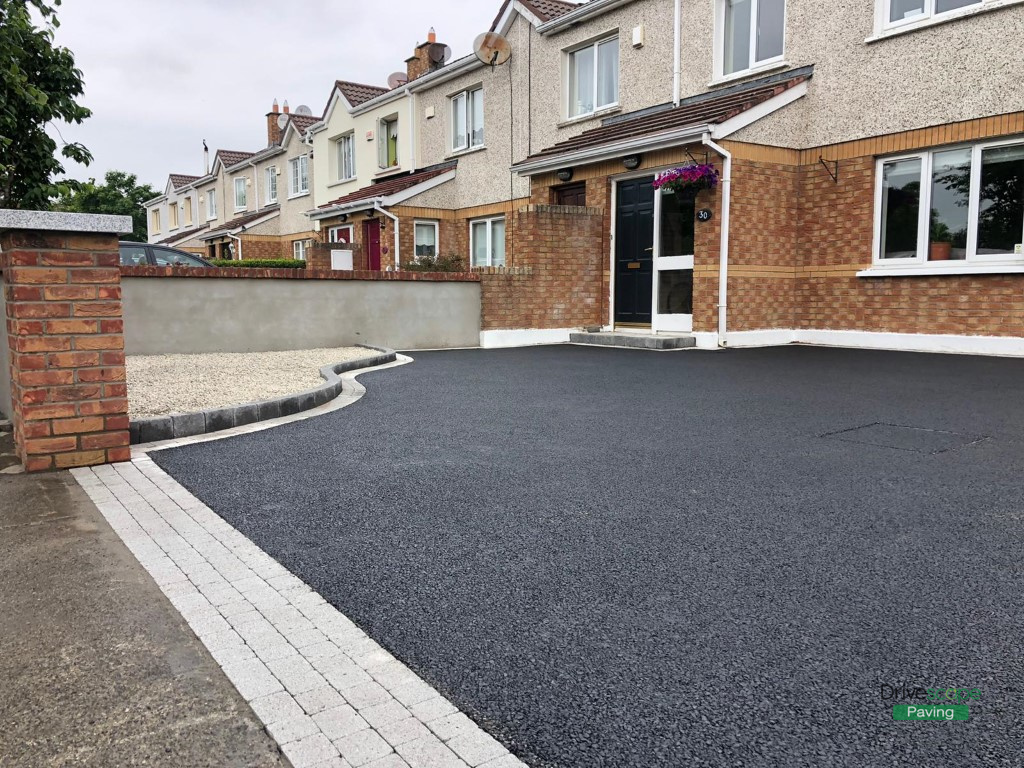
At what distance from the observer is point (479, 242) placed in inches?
799

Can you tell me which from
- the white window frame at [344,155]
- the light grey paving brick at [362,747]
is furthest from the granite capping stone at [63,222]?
the white window frame at [344,155]

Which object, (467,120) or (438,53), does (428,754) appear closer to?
(467,120)

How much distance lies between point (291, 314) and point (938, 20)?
10.0 metres

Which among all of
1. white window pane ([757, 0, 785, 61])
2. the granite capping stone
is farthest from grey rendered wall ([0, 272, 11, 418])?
white window pane ([757, 0, 785, 61])

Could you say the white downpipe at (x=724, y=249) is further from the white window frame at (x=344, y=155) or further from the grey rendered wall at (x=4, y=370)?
the white window frame at (x=344, y=155)

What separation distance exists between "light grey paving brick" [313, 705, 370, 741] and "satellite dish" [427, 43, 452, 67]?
22960mm

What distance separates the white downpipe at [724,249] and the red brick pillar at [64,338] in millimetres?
9237

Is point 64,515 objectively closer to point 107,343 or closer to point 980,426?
point 107,343

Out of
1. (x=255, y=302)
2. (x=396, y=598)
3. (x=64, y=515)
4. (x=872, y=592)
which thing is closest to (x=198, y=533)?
(x=64, y=515)

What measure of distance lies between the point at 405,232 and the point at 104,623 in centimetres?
1827

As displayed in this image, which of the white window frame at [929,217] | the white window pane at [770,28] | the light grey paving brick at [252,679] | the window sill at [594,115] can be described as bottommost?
the light grey paving brick at [252,679]

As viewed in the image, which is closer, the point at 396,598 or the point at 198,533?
the point at 396,598

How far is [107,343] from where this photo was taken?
4.79 meters

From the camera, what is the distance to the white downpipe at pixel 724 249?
11828 mm
